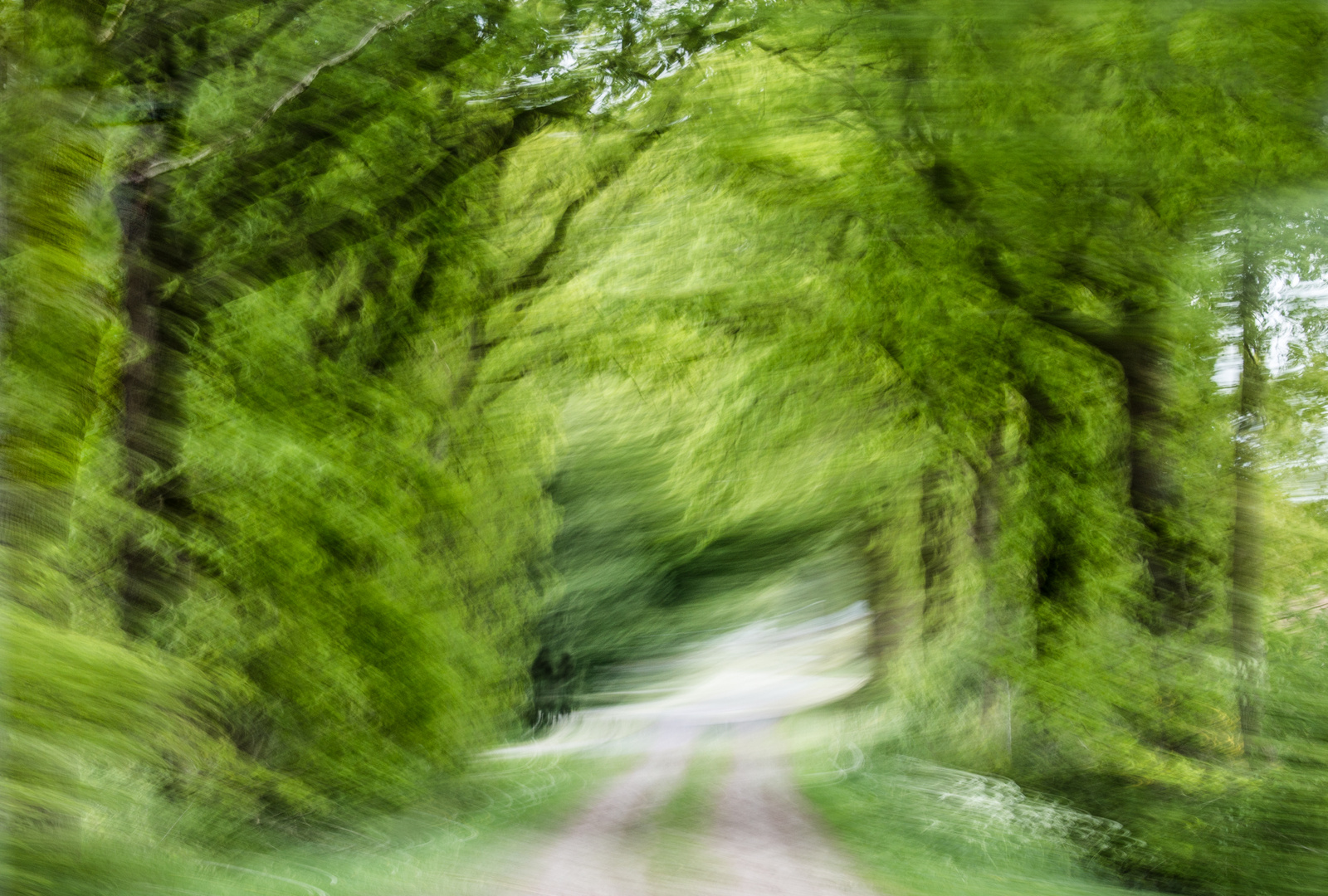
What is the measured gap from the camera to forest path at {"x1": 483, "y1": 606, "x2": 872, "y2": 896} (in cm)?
102

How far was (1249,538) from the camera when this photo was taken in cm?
99

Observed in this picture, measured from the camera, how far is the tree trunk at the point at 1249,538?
990 mm

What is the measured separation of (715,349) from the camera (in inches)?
41.4

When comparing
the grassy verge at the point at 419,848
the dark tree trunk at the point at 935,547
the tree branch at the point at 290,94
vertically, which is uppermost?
the tree branch at the point at 290,94

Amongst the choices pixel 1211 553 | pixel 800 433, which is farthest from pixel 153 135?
pixel 1211 553

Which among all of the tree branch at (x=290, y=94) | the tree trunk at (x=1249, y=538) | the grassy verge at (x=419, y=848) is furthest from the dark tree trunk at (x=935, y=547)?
the tree branch at (x=290, y=94)

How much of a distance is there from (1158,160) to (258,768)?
1.46 metres

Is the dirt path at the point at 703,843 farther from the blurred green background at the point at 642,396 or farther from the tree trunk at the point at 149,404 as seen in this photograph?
the tree trunk at the point at 149,404

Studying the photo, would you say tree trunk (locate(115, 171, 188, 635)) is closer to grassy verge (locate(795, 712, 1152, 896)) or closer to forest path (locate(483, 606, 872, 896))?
forest path (locate(483, 606, 872, 896))

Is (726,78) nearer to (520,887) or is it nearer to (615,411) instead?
(615,411)

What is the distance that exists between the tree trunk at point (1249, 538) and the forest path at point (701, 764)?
1.59 feet

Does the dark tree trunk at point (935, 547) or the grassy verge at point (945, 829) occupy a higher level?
the dark tree trunk at point (935, 547)

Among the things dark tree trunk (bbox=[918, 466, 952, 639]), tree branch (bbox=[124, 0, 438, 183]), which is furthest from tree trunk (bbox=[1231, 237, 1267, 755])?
tree branch (bbox=[124, 0, 438, 183])

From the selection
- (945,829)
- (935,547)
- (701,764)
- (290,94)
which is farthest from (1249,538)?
(290,94)
